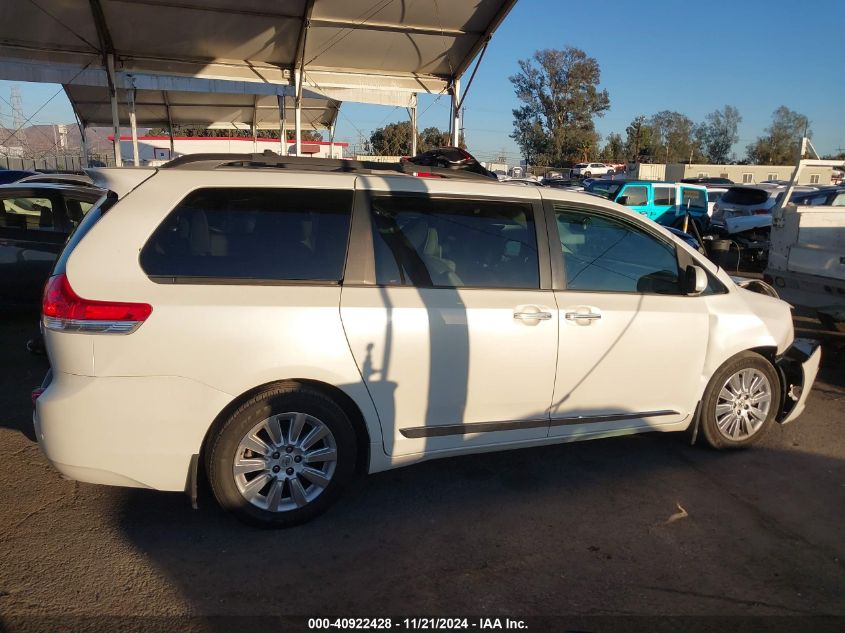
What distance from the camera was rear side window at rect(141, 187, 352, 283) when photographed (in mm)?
3340

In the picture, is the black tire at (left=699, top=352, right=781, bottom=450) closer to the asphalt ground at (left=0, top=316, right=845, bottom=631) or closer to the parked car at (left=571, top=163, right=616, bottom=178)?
the asphalt ground at (left=0, top=316, right=845, bottom=631)

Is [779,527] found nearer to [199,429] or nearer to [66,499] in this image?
[199,429]

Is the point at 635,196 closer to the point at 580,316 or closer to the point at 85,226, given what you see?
the point at 580,316

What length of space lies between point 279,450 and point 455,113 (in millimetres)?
12992

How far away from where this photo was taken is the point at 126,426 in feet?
10.5

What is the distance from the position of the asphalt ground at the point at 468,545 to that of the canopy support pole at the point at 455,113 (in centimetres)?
1144

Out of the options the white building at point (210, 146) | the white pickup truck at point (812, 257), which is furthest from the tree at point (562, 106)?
the white pickup truck at point (812, 257)

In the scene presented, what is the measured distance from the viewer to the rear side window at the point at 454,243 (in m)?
3.69

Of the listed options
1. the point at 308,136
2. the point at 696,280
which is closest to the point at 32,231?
the point at 696,280

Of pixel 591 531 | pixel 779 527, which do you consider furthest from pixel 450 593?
pixel 779 527

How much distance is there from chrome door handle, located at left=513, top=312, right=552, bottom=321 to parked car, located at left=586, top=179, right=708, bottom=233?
556 inches

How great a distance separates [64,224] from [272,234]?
5.78 m

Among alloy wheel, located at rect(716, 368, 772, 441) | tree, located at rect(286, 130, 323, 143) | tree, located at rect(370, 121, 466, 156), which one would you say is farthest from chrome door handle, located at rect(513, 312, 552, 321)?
tree, located at rect(370, 121, 466, 156)

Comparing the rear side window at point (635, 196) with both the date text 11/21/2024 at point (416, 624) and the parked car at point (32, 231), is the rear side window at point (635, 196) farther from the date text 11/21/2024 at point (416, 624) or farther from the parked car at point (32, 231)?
the date text 11/21/2024 at point (416, 624)
